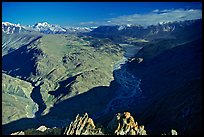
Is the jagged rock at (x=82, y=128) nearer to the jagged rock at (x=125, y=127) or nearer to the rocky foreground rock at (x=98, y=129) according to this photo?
the rocky foreground rock at (x=98, y=129)

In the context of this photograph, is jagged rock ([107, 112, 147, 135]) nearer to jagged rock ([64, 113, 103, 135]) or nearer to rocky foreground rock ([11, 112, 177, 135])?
rocky foreground rock ([11, 112, 177, 135])

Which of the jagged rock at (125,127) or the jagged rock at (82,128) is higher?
the jagged rock at (82,128)

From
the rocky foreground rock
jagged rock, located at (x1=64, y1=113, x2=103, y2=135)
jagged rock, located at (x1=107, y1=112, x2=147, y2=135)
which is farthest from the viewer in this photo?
jagged rock, located at (x1=107, y1=112, x2=147, y2=135)

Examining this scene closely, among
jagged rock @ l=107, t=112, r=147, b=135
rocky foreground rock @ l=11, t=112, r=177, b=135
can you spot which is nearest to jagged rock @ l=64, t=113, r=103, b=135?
rocky foreground rock @ l=11, t=112, r=177, b=135

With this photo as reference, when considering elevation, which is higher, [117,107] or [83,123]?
[83,123]

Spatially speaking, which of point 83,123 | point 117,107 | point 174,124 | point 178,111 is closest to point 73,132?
point 83,123

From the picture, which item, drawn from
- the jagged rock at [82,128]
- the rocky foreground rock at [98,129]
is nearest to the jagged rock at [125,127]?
the rocky foreground rock at [98,129]

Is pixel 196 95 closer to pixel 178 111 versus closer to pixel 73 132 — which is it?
pixel 178 111

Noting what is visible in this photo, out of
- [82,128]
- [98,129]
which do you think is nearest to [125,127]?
[98,129]
